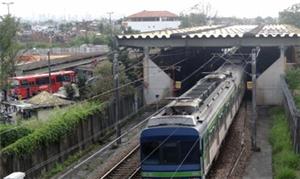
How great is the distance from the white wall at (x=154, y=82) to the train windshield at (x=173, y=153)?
71.8ft

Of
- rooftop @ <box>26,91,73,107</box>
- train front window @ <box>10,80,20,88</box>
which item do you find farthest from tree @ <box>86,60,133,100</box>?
train front window @ <box>10,80,20,88</box>

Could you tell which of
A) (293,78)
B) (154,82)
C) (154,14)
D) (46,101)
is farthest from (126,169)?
(154,14)

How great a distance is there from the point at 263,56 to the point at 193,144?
31.6 meters

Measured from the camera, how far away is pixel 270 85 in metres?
38.6

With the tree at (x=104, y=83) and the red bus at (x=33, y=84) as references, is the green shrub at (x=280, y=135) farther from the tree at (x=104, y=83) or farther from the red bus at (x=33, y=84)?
the red bus at (x=33, y=84)

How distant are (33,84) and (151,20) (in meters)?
91.0

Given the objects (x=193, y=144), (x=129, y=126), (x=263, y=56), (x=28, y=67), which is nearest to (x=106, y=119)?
(x=129, y=126)

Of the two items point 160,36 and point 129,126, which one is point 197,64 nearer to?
point 160,36

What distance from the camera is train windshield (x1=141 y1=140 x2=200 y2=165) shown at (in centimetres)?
1677

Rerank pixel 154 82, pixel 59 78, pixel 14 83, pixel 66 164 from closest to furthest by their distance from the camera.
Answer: pixel 66 164 → pixel 154 82 → pixel 14 83 → pixel 59 78

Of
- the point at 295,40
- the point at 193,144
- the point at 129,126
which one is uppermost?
the point at 295,40

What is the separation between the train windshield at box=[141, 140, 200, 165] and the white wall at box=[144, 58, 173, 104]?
21.9m

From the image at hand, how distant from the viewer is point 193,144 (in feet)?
54.9

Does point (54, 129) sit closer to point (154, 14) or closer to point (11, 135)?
point (11, 135)
